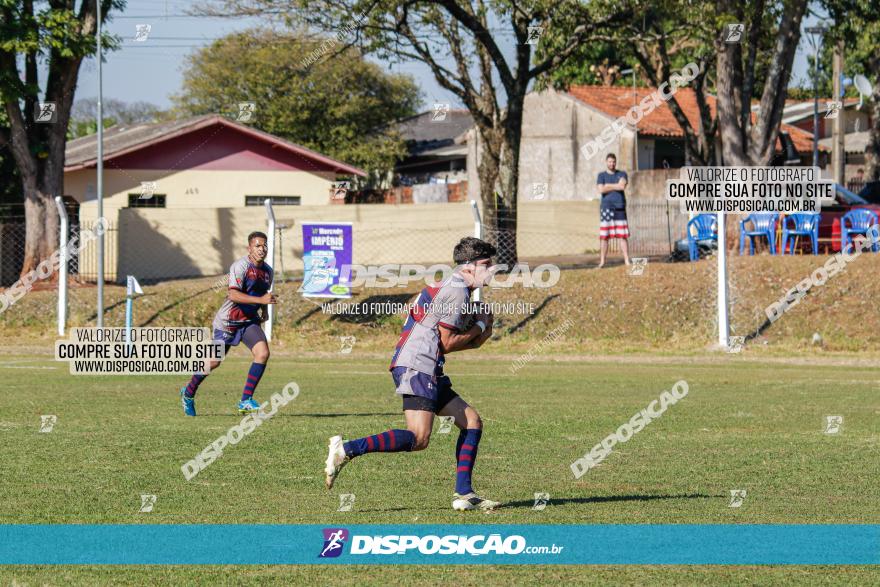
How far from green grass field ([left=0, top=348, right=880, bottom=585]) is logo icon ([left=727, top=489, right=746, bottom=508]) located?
52 millimetres

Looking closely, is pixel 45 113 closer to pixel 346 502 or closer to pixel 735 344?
pixel 735 344

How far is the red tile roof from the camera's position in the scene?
149ft

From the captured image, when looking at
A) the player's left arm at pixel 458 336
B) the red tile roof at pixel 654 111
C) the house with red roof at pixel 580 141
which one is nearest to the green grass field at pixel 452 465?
the player's left arm at pixel 458 336

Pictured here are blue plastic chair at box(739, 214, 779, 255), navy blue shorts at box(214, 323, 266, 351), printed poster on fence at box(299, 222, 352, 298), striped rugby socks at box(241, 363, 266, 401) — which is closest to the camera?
striped rugby socks at box(241, 363, 266, 401)

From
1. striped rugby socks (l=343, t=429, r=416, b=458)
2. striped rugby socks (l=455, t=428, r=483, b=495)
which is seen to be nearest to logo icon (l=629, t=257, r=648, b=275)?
striped rugby socks (l=455, t=428, r=483, b=495)

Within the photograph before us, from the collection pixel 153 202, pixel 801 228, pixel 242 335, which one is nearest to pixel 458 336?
pixel 242 335

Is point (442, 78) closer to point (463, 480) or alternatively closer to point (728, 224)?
point (728, 224)

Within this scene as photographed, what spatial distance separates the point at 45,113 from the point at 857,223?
56.7 feet

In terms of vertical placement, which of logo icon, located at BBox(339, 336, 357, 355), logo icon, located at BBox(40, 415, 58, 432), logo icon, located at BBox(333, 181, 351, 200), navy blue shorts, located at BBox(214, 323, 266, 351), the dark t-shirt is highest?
logo icon, located at BBox(333, 181, 351, 200)

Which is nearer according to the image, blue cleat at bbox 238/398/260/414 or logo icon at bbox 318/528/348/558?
logo icon at bbox 318/528/348/558

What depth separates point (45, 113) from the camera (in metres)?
27.1

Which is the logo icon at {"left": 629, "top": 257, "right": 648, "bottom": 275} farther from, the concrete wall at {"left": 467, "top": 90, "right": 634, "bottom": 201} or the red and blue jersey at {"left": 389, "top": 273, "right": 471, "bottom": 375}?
the concrete wall at {"left": 467, "top": 90, "right": 634, "bottom": 201}

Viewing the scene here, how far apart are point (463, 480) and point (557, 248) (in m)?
26.8

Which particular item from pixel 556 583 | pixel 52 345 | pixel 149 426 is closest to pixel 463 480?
pixel 556 583
